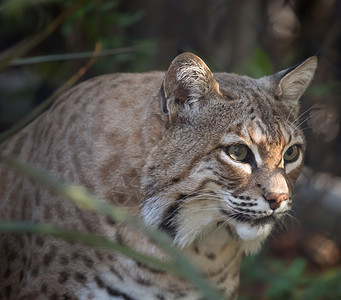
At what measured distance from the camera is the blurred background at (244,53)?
5059 mm

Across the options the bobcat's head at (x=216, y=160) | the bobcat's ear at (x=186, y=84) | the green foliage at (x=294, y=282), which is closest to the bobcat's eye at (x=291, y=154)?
the bobcat's head at (x=216, y=160)

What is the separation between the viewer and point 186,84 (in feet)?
9.78

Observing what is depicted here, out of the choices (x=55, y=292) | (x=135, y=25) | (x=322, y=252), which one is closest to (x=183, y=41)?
(x=135, y=25)

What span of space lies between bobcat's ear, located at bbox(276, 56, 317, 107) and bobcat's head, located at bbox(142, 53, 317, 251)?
0.14 m

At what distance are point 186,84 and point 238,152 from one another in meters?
0.41

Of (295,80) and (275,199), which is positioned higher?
(295,80)

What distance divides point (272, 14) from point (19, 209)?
3.43 m

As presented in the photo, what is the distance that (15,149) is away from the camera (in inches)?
143

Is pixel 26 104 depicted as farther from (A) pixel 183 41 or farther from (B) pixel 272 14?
(B) pixel 272 14

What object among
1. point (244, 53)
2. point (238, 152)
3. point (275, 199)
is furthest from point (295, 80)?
point (244, 53)

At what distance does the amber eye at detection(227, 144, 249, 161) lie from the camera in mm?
2906

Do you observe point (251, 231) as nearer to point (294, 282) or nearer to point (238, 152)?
point (238, 152)

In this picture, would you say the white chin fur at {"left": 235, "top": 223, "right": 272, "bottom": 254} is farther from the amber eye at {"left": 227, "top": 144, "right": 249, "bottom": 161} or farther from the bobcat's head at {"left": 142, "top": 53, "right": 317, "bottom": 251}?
the amber eye at {"left": 227, "top": 144, "right": 249, "bottom": 161}

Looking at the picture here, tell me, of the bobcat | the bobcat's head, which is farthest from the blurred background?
the bobcat's head
